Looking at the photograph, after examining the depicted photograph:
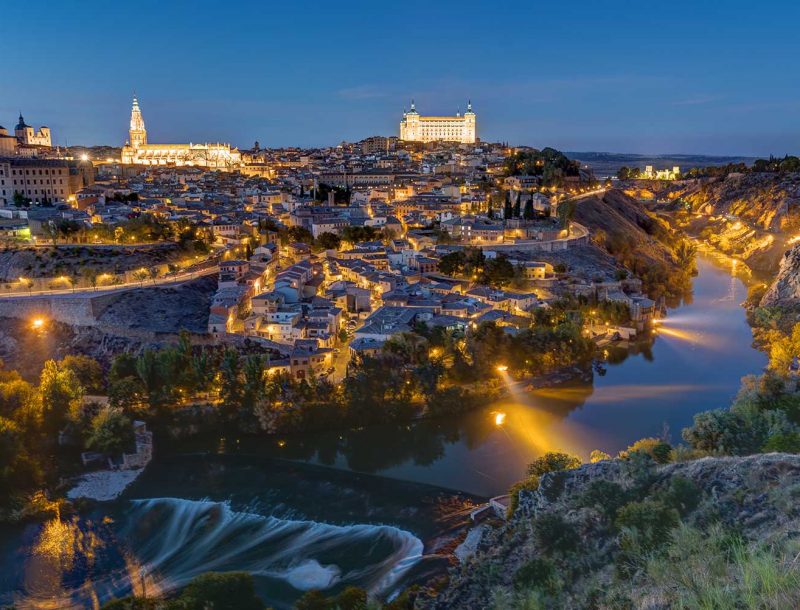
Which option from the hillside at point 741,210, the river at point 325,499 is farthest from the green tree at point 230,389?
the hillside at point 741,210

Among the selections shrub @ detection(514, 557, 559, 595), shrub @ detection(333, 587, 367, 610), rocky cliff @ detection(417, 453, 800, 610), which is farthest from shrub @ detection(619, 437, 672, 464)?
shrub @ detection(333, 587, 367, 610)

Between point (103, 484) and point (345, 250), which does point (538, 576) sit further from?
point (345, 250)

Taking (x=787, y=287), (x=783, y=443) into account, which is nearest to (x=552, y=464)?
(x=783, y=443)

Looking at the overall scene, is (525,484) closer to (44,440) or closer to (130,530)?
(130,530)

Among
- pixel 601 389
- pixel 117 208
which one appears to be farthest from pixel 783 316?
pixel 117 208

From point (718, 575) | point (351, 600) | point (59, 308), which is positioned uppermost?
point (718, 575)

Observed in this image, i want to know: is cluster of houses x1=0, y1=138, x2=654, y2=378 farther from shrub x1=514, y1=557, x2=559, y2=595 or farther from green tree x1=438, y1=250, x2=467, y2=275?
shrub x1=514, y1=557, x2=559, y2=595
